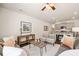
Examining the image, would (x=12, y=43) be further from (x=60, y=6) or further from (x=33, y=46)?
(x=60, y=6)

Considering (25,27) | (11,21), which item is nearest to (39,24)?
(25,27)

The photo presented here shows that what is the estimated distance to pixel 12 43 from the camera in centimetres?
156

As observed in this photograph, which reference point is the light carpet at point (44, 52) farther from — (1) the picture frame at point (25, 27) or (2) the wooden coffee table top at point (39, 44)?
(1) the picture frame at point (25, 27)

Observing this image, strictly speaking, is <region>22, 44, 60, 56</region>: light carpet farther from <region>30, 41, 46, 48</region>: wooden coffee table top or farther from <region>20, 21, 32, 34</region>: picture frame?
<region>20, 21, 32, 34</region>: picture frame

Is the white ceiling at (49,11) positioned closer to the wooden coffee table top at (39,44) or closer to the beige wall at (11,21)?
the beige wall at (11,21)

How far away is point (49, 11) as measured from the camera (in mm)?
1562

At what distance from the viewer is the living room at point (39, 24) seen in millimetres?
1544

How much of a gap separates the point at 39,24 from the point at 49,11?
220mm

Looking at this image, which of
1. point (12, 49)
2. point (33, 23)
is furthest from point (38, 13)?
point (12, 49)

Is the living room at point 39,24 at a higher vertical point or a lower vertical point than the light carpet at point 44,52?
higher

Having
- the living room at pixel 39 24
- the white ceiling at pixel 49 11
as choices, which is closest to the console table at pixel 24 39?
the living room at pixel 39 24

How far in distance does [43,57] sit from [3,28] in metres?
0.65

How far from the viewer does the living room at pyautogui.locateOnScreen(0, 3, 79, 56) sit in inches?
60.8

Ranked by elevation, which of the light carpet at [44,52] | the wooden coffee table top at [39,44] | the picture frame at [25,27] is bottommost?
the light carpet at [44,52]
